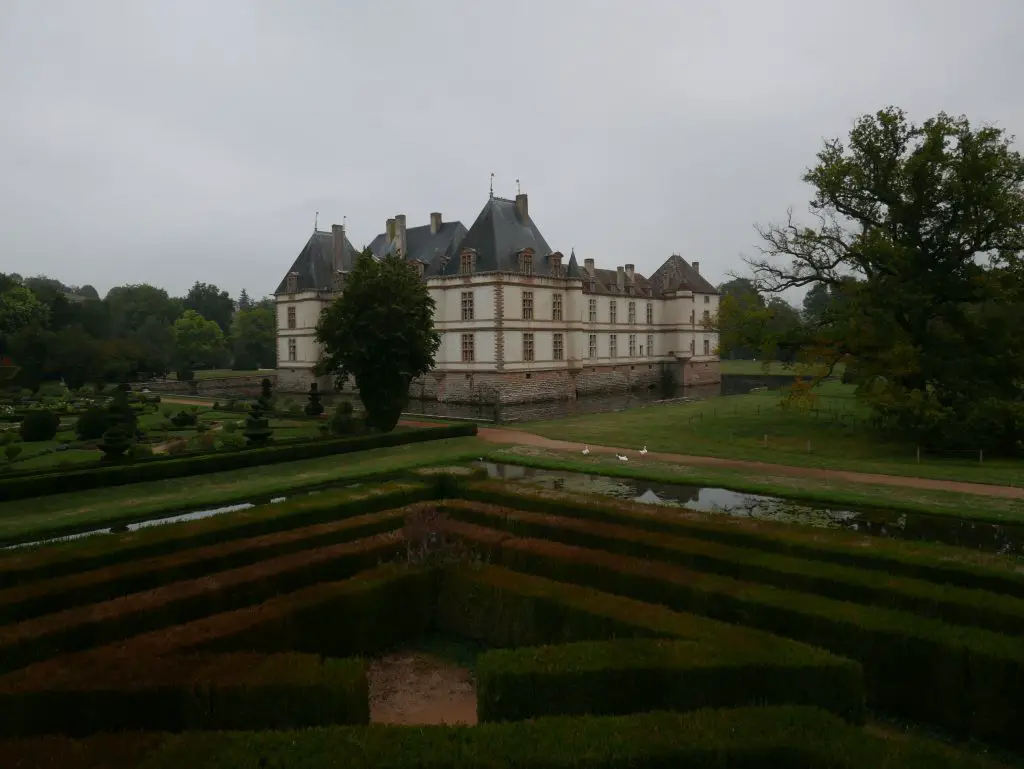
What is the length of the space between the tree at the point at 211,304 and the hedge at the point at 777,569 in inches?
3794

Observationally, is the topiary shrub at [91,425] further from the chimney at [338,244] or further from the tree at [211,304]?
the tree at [211,304]

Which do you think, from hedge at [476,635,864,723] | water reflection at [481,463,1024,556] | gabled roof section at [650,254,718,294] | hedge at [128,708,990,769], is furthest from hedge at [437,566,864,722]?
gabled roof section at [650,254,718,294]

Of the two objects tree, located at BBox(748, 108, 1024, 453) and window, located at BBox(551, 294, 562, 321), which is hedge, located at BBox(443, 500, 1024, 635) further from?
window, located at BBox(551, 294, 562, 321)

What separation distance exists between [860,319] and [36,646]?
28346 mm

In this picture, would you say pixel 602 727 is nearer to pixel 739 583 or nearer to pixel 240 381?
pixel 739 583

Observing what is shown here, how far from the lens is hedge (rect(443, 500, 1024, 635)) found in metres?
8.98

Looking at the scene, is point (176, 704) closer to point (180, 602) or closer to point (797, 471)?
point (180, 602)

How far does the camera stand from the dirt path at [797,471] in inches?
769

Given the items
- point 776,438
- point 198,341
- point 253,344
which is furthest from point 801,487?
point 198,341

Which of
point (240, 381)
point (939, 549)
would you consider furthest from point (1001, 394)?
point (240, 381)

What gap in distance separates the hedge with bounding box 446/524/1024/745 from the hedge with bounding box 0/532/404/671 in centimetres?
450

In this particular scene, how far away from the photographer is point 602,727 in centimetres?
636

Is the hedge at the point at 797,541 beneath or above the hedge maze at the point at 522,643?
above

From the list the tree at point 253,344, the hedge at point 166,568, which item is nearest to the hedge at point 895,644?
the hedge at point 166,568
